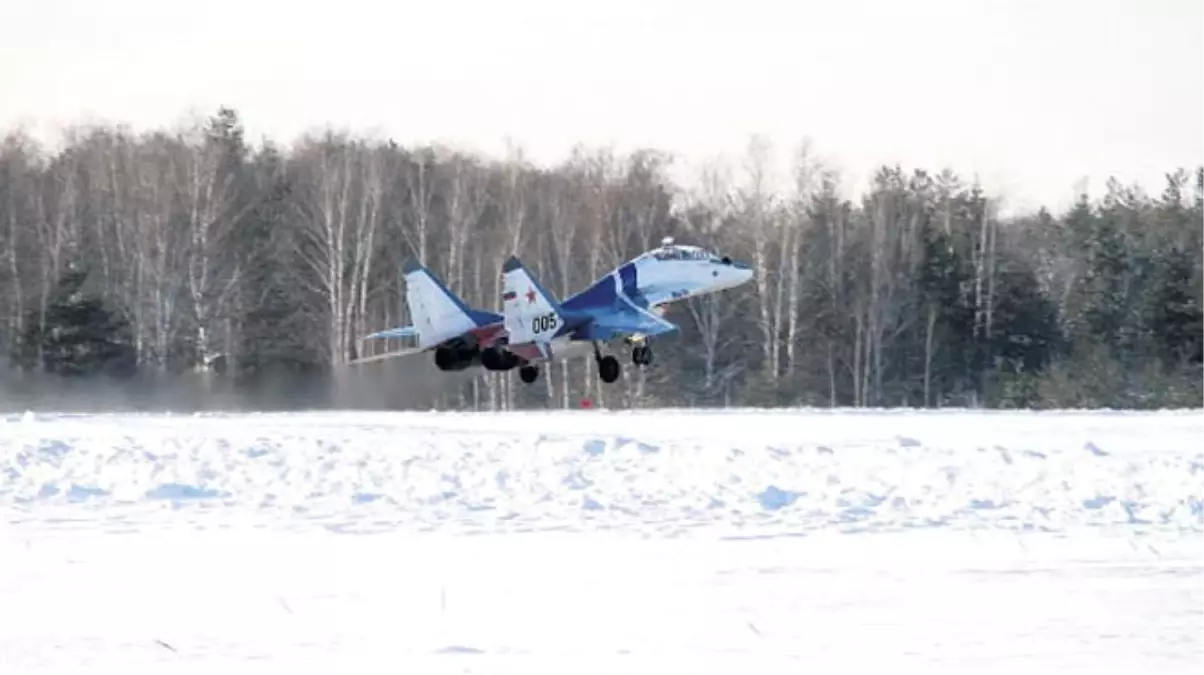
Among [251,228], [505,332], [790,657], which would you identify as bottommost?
[790,657]

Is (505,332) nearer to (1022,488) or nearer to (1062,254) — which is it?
(1022,488)

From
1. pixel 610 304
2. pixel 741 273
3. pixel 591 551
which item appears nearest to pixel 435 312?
pixel 610 304

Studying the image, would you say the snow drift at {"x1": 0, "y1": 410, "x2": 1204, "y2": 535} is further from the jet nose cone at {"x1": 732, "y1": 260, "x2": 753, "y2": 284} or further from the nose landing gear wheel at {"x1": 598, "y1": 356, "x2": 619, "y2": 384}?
the jet nose cone at {"x1": 732, "y1": 260, "x2": 753, "y2": 284}

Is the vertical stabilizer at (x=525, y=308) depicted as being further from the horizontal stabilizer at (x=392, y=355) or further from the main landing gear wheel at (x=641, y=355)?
the horizontal stabilizer at (x=392, y=355)

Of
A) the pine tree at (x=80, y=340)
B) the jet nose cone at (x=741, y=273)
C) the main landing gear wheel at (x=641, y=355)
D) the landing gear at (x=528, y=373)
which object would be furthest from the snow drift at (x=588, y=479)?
the pine tree at (x=80, y=340)

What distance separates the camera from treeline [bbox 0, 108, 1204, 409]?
130 feet

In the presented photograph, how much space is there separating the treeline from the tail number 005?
9.29 meters

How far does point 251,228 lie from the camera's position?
44.3 metres

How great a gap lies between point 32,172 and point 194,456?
3626 centimetres

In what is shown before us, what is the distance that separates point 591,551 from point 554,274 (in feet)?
109

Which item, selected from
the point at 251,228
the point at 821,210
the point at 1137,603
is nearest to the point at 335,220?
the point at 251,228

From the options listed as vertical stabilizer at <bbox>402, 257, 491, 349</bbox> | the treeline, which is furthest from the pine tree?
vertical stabilizer at <bbox>402, 257, 491, 349</bbox>

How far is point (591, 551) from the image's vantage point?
479 inches

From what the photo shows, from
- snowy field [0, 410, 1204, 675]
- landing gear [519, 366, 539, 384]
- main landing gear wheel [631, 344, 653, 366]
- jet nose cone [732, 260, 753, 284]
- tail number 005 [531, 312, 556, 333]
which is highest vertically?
jet nose cone [732, 260, 753, 284]
